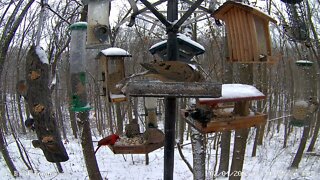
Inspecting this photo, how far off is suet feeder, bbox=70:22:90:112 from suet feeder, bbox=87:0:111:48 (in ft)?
2.29

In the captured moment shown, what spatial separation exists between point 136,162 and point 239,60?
9.43 m

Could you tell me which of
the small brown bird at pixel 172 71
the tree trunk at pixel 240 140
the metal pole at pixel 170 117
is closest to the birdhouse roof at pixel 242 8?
the metal pole at pixel 170 117

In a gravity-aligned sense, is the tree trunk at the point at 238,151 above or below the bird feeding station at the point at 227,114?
below

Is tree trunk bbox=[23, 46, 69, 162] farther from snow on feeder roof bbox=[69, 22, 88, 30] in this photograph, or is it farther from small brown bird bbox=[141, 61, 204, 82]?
small brown bird bbox=[141, 61, 204, 82]

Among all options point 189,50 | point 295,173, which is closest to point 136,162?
point 295,173

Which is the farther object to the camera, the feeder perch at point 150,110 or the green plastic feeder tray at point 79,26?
the feeder perch at point 150,110

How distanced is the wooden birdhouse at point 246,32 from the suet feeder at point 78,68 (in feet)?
5.03

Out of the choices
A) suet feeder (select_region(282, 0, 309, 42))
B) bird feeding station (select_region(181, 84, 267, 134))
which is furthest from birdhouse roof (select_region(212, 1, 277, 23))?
suet feeder (select_region(282, 0, 309, 42))

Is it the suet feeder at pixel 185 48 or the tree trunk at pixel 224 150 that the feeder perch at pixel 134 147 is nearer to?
the suet feeder at pixel 185 48

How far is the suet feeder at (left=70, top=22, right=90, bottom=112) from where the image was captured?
3.43 metres

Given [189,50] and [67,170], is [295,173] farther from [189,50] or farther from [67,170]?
[189,50]

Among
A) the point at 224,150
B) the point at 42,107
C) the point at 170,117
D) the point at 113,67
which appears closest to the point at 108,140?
the point at 42,107

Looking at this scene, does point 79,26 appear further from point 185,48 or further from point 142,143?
point 142,143

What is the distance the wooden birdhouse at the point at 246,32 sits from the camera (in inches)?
Result: 105
